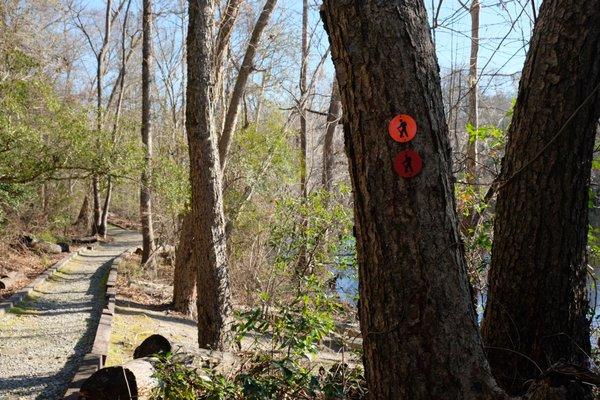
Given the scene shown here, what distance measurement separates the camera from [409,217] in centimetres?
208

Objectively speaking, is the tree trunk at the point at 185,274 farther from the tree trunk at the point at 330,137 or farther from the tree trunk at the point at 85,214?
the tree trunk at the point at 85,214

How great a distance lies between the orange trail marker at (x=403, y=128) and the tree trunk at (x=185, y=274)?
8.57 m

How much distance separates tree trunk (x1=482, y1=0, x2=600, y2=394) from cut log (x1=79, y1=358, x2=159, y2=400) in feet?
9.22

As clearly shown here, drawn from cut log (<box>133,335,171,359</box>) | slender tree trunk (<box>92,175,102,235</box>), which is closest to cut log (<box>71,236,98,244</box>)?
slender tree trunk (<box>92,175,102,235</box>)

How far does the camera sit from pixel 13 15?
48.9ft

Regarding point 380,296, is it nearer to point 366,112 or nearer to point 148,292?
point 366,112

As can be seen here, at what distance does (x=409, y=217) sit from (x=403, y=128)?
33cm

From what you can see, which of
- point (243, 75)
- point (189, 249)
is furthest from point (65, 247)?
point (243, 75)

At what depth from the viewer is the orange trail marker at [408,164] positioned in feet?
6.80

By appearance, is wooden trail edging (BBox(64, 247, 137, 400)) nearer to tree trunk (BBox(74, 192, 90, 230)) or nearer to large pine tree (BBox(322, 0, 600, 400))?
large pine tree (BBox(322, 0, 600, 400))

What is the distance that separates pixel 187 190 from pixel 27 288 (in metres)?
3.86

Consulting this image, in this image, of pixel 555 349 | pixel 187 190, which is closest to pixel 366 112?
pixel 555 349

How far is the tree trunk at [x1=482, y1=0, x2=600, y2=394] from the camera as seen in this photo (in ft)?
8.80

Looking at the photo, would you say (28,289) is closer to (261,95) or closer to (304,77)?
(304,77)
